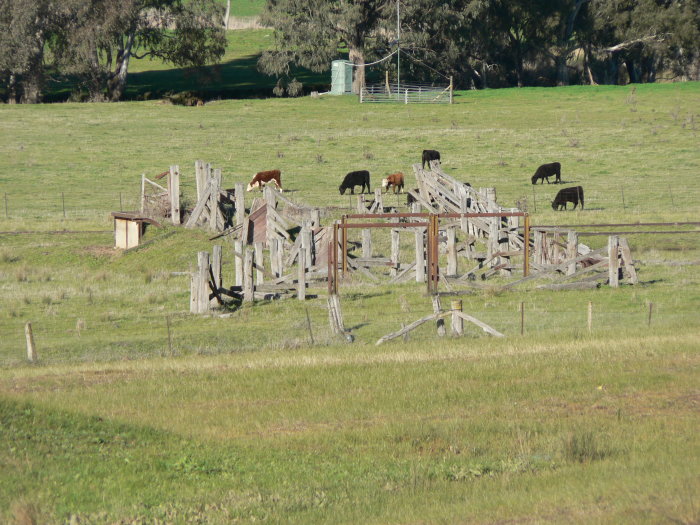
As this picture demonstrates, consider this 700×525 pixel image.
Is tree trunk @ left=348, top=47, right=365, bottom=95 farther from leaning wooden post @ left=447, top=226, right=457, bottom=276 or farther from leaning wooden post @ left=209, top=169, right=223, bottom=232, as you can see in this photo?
leaning wooden post @ left=447, top=226, right=457, bottom=276

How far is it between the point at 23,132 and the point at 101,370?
4677cm

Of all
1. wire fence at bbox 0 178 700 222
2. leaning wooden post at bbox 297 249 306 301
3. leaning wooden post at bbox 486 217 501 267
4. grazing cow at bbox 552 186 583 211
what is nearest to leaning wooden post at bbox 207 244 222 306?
leaning wooden post at bbox 297 249 306 301

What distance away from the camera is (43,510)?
399 inches

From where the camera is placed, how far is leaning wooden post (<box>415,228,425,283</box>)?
87.5 feet

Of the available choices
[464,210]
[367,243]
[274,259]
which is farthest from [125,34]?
[274,259]

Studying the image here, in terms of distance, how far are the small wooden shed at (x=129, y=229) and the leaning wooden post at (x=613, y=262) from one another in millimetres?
14659

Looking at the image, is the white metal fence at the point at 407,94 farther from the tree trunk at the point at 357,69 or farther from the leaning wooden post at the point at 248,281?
the leaning wooden post at the point at 248,281

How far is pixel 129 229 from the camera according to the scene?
33.1 meters

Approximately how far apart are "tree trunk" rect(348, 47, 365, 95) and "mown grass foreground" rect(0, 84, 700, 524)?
129 feet

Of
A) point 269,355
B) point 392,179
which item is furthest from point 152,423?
point 392,179

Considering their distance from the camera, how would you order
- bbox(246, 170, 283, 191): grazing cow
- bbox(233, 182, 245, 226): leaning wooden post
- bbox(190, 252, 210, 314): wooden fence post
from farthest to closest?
bbox(246, 170, 283, 191): grazing cow
bbox(233, 182, 245, 226): leaning wooden post
bbox(190, 252, 210, 314): wooden fence post

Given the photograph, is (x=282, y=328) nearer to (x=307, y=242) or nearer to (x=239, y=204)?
(x=307, y=242)

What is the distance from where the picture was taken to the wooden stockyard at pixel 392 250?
81.1ft

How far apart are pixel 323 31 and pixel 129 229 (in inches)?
1828
